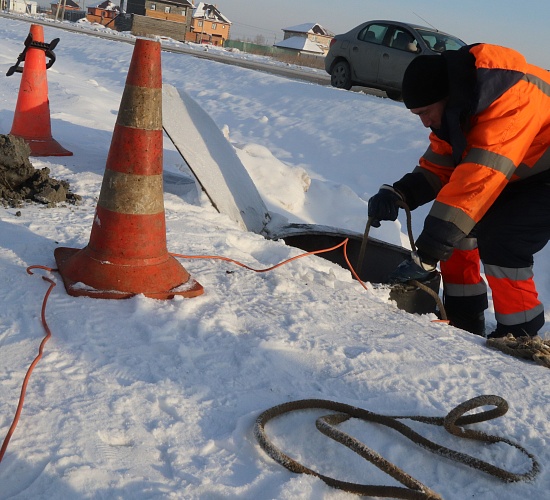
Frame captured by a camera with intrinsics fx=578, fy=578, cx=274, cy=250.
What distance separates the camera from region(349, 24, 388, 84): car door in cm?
1134

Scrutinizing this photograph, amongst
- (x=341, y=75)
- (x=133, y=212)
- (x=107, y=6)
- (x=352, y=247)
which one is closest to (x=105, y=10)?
(x=107, y=6)

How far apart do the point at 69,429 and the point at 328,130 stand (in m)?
8.49

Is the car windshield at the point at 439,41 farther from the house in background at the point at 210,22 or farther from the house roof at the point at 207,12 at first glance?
the house roof at the point at 207,12

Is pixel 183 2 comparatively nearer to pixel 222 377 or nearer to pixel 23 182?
pixel 23 182

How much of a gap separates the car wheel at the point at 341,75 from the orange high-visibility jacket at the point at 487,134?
937cm

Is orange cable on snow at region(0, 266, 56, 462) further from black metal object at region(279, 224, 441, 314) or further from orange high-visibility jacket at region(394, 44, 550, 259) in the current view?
black metal object at region(279, 224, 441, 314)

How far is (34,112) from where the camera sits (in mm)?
5059

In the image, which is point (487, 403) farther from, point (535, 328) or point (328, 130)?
point (328, 130)

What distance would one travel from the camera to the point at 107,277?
2.61 meters

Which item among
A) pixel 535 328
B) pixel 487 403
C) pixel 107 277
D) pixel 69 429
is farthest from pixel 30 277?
pixel 535 328

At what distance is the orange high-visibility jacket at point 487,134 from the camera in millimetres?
2816

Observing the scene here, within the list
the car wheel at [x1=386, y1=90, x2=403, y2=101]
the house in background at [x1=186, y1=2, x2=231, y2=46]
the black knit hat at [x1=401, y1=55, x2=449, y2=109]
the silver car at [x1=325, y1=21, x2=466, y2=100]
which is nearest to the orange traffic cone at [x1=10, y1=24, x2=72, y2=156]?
the black knit hat at [x1=401, y1=55, x2=449, y2=109]

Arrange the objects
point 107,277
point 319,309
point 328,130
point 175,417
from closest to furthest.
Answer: point 175,417, point 107,277, point 319,309, point 328,130

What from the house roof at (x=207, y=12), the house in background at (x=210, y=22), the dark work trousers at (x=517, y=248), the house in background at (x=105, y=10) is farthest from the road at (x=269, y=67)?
the house roof at (x=207, y=12)
